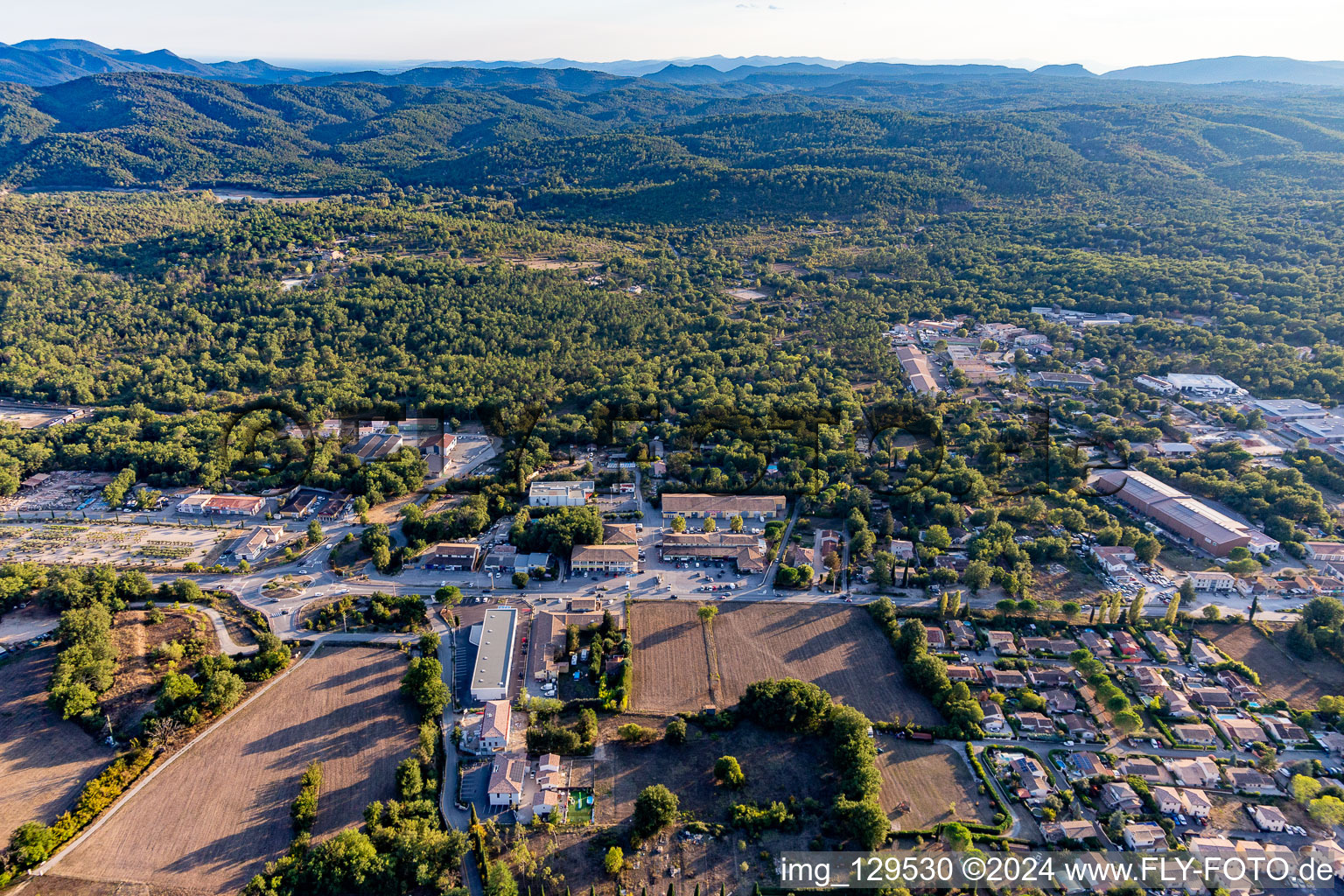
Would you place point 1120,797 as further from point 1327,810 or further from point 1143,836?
point 1327,810

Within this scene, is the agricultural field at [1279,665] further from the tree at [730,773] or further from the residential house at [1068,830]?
the tree at [730,773]

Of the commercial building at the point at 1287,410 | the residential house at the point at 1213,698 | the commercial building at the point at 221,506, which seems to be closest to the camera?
the residential house at the point at 1213,698

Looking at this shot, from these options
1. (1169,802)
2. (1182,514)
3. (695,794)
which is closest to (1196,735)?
(1169,802)

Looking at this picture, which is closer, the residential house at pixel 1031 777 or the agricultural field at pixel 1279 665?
the residential house at pixel 1031 777

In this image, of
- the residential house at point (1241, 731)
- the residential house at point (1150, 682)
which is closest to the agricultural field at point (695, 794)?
the residential house at point (1150, 682)

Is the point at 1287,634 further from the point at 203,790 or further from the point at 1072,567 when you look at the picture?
the point at 203,790
